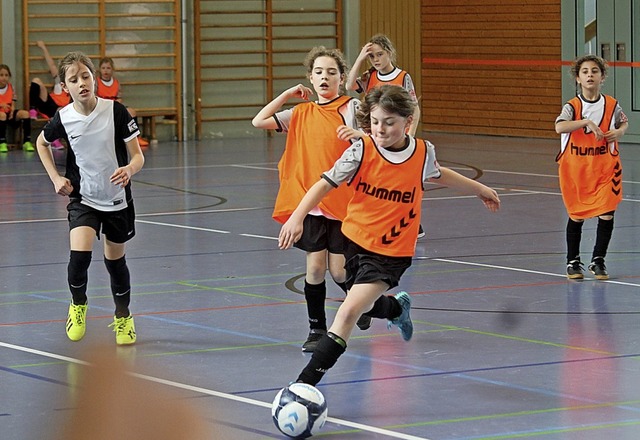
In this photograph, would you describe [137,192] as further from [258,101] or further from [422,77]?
[422,77]

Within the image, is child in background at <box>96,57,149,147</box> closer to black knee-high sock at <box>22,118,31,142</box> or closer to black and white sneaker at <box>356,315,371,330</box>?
black knee-high sock at <box>22,118,31,142</box>

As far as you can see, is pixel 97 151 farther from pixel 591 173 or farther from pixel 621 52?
pixel 621 52

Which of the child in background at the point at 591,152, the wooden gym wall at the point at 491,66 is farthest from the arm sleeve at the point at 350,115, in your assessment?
the wooden gym wall at the point at 491,66

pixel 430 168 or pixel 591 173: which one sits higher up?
pixel 430 168

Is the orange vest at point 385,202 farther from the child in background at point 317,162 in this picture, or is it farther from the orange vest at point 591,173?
the orange vest at point 591,173

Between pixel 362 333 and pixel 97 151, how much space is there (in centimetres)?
Answer: 167

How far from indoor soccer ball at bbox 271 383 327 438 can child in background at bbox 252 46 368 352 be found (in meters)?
1.41

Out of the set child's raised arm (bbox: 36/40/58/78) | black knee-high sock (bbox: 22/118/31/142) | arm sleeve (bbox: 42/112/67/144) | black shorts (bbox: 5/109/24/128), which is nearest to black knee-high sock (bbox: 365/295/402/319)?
arm sleeve (bbox: 42/112/67/144)

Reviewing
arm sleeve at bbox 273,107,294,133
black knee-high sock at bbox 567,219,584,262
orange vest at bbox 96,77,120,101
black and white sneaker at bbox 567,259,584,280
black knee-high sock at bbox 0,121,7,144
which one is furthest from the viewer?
orange vest at bbox 96,77,120,101

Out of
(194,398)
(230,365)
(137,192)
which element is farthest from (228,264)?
(137,192)

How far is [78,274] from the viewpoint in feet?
21.1

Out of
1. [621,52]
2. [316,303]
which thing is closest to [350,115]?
[316,303]

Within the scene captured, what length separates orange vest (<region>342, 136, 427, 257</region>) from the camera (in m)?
5.39

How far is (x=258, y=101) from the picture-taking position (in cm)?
2234
